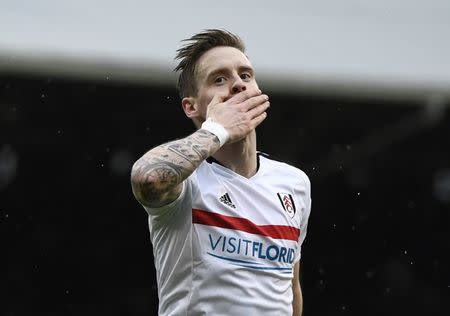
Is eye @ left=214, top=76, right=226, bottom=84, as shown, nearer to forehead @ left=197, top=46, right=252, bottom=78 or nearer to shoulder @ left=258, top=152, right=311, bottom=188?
forehead @ left=197, top=46, right=252, bottom=78

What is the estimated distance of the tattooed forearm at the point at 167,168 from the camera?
3826 mm

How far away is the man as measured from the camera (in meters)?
3.98

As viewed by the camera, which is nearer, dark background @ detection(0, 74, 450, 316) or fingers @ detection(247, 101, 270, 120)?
fingers @ detection(247, 101, 270, 120)

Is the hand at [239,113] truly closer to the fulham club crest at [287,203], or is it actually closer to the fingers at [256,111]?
the fingers at [256,111]

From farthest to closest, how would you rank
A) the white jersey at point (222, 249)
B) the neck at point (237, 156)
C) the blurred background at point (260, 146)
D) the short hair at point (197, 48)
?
the blurred background at point (260, 146) → the short hair at point (197, 48) → the neck at point (237, 156) → the white jersey at point (222, 249)

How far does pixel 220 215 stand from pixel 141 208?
708cm

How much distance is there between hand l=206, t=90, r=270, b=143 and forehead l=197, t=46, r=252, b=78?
0.84ft

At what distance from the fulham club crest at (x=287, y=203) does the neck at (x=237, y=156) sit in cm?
18

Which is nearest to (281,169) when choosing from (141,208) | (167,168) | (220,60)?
(220,60)

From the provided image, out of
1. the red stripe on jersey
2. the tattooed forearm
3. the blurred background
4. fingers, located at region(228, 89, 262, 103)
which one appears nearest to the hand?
fingers, located at region(228, 89, 262, 103)

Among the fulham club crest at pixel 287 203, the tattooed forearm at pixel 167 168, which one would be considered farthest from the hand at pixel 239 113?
the fulham club crest at pixel 287 203

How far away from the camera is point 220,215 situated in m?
4.16

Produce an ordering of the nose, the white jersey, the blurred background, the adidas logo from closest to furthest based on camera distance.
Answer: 1. the white jersey
2. the adidas logo
3. the nose
4. the blurred background

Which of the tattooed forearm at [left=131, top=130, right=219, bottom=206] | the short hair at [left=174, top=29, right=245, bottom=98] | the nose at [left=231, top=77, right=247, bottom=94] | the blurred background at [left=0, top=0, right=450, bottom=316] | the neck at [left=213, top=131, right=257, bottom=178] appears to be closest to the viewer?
the tattooed forearm at [left=131, top=130, right=219, bottom=206]
